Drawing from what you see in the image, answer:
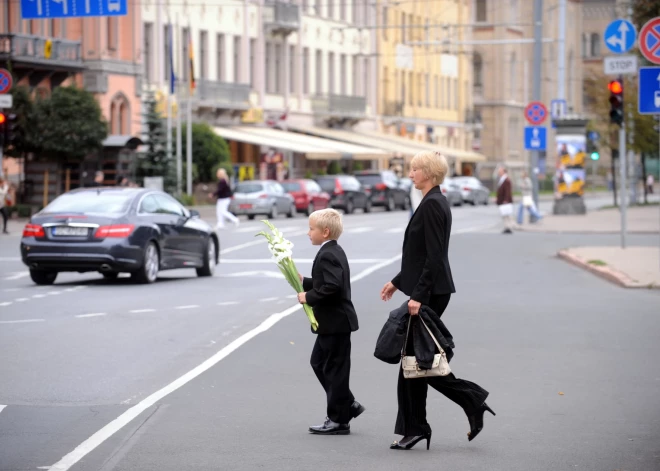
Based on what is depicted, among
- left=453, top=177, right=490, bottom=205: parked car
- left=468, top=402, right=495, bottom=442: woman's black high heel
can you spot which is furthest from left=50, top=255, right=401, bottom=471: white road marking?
left=453, top=177, right=490, bottom=205: parked car

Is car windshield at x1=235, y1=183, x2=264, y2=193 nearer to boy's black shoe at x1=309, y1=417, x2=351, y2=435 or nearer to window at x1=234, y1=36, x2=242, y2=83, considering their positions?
window at x1=234, y1=36, x2=242, y2=83

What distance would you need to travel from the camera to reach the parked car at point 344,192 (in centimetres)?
5997

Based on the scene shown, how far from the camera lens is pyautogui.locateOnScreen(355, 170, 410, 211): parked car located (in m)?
63.9

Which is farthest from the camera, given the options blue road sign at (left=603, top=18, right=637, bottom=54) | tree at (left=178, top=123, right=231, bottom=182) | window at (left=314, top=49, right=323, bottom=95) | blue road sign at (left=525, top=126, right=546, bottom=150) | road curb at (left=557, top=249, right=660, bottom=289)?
window at (left=314, top=49, right=323, bottom=95)

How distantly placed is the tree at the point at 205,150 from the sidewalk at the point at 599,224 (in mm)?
14554

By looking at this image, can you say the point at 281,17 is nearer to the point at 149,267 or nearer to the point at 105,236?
the point at 149,267

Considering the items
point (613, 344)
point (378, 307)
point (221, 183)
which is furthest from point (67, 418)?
point (221, 183)

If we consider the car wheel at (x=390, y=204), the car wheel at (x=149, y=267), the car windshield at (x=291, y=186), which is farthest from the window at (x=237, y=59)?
the car wheel at (x=149, y=267)

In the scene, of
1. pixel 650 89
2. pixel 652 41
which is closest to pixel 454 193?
pixel 650 89

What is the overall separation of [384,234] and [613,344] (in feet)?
84.9

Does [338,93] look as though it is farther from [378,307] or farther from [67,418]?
[67,418]

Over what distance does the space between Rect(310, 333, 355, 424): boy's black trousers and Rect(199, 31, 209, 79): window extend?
57.4 m

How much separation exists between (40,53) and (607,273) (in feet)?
103

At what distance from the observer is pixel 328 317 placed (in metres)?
8.67
